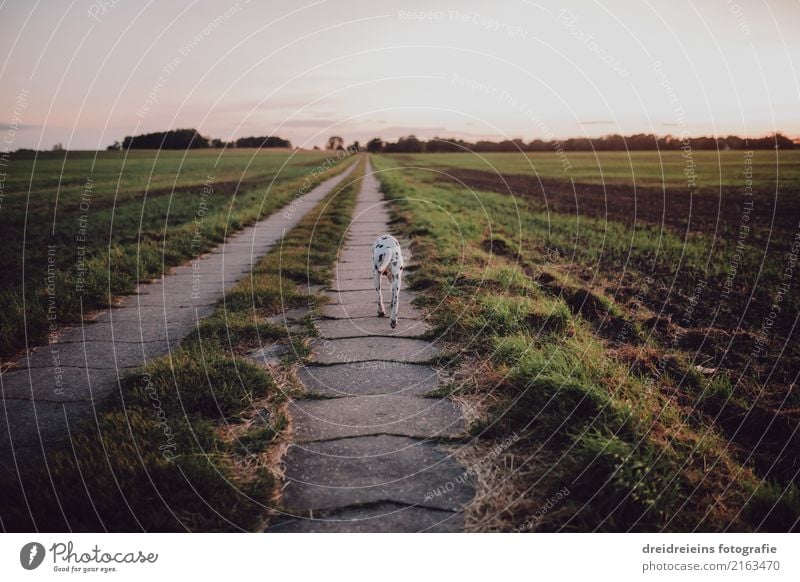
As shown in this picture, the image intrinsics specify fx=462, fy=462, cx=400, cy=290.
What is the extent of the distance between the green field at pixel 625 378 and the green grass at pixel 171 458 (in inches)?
67.7

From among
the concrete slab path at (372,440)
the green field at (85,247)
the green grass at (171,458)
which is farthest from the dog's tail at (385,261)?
the green field at (85,247)

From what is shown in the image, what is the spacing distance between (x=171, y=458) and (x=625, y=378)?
13.6ft

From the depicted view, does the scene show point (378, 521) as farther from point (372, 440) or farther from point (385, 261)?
point (385, 261)

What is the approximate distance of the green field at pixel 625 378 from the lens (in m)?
3.21

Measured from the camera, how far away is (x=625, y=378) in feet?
15.2

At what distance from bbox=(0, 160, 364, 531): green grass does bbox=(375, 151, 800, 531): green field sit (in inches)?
67.7

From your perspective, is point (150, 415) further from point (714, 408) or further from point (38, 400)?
point (714, 408)

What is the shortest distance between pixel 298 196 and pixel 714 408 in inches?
846

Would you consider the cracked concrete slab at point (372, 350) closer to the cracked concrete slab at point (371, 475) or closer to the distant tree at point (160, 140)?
the cracked concrete slab at point (371, 475)

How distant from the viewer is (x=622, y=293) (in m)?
8.37

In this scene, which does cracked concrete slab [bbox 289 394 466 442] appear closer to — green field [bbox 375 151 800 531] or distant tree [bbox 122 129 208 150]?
green field [bbox 375 151 800 531]

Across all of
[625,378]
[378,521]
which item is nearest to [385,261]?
[625,378]

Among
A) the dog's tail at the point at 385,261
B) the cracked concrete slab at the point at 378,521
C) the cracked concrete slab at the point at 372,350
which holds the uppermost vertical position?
the dog's tail at the point at 385,261
